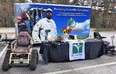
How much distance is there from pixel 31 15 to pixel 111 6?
26.8 m

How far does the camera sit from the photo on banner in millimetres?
14438

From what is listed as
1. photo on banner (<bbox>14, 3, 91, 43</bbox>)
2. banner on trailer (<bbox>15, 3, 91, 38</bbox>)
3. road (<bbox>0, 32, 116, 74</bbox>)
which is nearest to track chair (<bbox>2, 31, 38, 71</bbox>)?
road (<bbox>0, 32, 116, 74</bbox>)

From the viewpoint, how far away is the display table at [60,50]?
10.7 metres

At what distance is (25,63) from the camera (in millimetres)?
9844

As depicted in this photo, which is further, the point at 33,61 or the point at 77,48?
the point at 77,48

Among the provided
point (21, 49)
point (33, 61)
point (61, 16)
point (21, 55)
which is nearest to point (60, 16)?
point (61, 16)

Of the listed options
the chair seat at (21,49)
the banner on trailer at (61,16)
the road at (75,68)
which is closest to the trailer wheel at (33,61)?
the road at (75,68)

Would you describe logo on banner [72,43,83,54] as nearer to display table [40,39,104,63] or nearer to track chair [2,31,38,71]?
display table [40,39,104,63]

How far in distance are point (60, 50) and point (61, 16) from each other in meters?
4.94

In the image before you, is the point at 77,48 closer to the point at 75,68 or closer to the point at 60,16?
the point at 75,68

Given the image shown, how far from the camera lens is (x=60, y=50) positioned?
11016 mm

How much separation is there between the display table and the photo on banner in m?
3.81

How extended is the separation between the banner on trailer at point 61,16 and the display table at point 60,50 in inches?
152

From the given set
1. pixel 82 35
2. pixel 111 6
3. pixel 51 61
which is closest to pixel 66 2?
pixel 111 6
